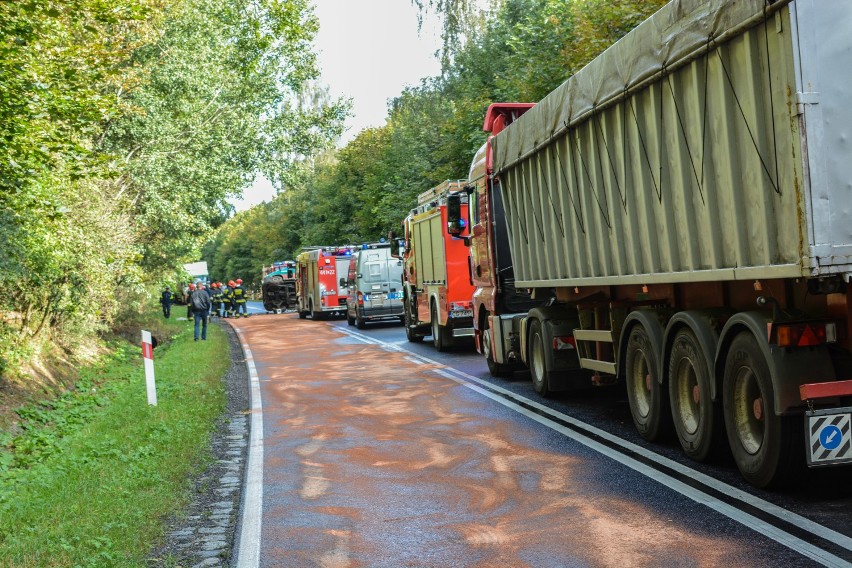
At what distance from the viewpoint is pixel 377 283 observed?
33250mm

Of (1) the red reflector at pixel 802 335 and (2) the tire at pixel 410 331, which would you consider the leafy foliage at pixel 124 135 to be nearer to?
(2) the tire at pixel 410 331

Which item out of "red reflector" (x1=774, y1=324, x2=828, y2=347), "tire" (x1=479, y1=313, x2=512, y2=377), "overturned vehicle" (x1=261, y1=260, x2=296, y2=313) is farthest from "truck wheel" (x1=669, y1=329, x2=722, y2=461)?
"overturned vehicle" (x1=261, y1=260, x2=296, y2=313)

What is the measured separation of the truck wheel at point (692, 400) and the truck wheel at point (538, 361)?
4055 mm

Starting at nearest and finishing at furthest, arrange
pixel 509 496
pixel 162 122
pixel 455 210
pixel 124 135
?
pixel 509 496 → pixel 455 210 → pixel 124 135 → pixel 162 122

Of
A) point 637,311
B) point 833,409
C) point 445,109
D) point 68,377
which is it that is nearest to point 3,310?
point 68,377

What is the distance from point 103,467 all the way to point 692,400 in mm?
5588

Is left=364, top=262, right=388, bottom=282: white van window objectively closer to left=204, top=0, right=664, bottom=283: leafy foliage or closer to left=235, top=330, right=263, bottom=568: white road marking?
left=204, top=0, right=664, bottom=283: leafy foliage

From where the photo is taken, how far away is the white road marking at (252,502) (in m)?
6.15

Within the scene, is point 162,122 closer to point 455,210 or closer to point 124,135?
point 124,135

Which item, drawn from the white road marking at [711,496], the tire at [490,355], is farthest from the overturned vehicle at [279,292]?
the white road marking at [711,496]

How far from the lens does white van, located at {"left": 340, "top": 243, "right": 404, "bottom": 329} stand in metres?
33.1

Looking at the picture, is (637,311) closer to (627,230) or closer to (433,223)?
(627,230)

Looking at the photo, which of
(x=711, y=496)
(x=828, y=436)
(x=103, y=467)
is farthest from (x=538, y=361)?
(x=828, y=436)

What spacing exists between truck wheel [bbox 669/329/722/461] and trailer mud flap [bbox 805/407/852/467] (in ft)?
4.84
